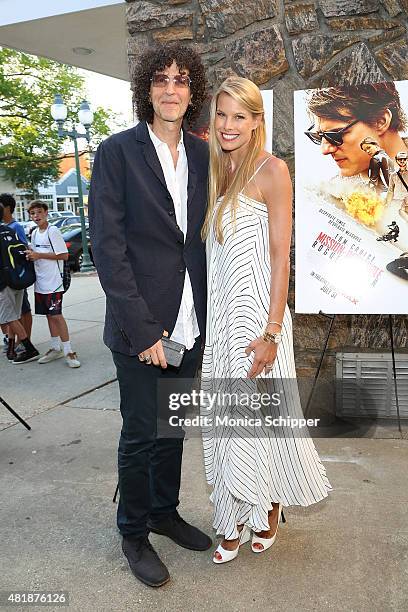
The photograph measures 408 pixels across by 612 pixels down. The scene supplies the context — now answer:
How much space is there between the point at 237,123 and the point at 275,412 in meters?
1.22

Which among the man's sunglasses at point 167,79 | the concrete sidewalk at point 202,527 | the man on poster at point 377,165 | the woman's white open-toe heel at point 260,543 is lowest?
the concrete sidewalk at point 202,527

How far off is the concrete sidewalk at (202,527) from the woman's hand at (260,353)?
914 millimetres

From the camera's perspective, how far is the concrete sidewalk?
2285mm

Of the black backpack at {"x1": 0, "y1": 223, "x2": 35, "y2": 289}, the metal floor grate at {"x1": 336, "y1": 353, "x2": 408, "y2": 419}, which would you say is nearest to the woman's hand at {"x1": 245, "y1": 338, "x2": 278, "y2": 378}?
the metal floor grate at {"x1": 336, "y1": 353, "x2": 408, "y2": 419}

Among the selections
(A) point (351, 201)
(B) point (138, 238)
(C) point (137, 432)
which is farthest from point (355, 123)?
(C) point (137, 432)

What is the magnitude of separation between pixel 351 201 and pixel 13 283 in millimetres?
3788

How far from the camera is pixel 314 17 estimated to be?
144 inches

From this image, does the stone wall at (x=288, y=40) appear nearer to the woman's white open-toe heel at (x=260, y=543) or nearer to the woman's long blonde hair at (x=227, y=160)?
the woman's long blonde hair at (x=227, y=160)

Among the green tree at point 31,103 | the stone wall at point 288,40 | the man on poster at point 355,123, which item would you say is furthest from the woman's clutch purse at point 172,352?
the green tree at point 31,103

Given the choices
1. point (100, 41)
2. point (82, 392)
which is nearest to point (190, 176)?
point (82, 392)

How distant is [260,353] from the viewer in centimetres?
227

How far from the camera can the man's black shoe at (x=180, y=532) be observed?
2611mm

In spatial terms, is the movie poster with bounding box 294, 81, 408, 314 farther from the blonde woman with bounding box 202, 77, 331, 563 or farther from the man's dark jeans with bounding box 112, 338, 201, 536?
the man's dark jeans with bounding box 112, 338, 201, 536

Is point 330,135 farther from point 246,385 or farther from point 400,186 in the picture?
point 246,385
